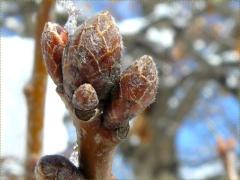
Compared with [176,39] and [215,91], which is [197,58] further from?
[215,91]

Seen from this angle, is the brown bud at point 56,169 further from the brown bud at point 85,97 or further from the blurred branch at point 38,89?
the blurred branch at point 38,89

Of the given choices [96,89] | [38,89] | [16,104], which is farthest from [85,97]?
[16,104]

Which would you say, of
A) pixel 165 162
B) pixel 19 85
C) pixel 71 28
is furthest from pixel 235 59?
pixel 71 28

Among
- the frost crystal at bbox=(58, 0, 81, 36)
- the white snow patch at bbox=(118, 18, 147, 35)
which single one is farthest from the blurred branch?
the white snow patch at bbox=(118, 18, 147, 35)

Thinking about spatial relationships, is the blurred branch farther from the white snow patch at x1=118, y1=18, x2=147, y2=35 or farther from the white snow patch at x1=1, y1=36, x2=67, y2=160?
the white snow patch at x1=118, y1=18, x2=147, y2=35

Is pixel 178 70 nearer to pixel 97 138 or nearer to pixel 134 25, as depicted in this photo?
pixel 134 25

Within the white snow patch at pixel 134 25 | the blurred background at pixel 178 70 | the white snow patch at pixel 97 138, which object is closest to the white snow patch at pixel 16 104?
the blurred background at pixel 178 70
